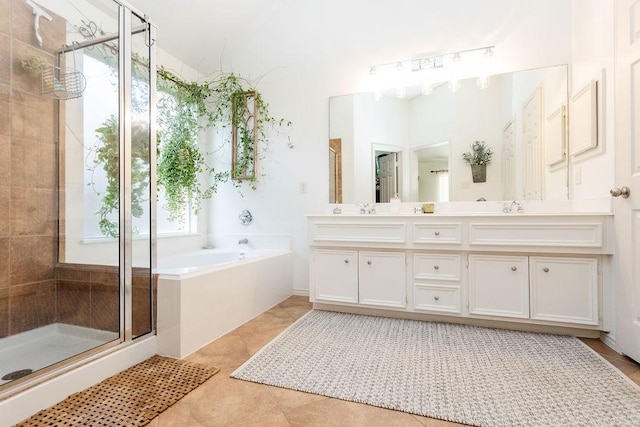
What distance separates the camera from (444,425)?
3.78ft

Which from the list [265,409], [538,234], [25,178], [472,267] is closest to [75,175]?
[25,178]

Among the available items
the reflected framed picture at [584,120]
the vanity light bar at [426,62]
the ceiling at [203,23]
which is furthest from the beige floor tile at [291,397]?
the ceiling at [203,23]

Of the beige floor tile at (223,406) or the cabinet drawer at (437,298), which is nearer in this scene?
the beige floor tile at (223,406)

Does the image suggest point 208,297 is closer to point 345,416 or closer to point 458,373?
point 345,416

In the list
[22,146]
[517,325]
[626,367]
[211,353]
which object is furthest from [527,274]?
[22,146]

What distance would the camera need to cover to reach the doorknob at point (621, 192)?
1.63m

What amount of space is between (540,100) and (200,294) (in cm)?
280

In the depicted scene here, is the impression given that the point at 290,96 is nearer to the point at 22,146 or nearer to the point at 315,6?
the point at 315,6

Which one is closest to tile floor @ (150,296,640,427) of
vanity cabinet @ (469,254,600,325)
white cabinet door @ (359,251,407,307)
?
vanity cabinet @ (469,254,600,325)

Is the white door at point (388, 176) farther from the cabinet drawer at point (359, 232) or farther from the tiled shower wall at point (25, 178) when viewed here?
the tiled shower wall at point (25, 178)

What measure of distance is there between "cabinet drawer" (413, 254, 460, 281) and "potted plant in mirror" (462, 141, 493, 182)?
76 centimetres

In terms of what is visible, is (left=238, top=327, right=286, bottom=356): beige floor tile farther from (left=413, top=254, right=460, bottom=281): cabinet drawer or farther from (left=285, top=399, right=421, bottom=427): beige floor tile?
(left=413, top=254, right=460, bottom=281): cabinet drawer

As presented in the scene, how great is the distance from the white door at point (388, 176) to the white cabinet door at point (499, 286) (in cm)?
89

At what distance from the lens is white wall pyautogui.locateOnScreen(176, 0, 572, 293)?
8.19 ft
